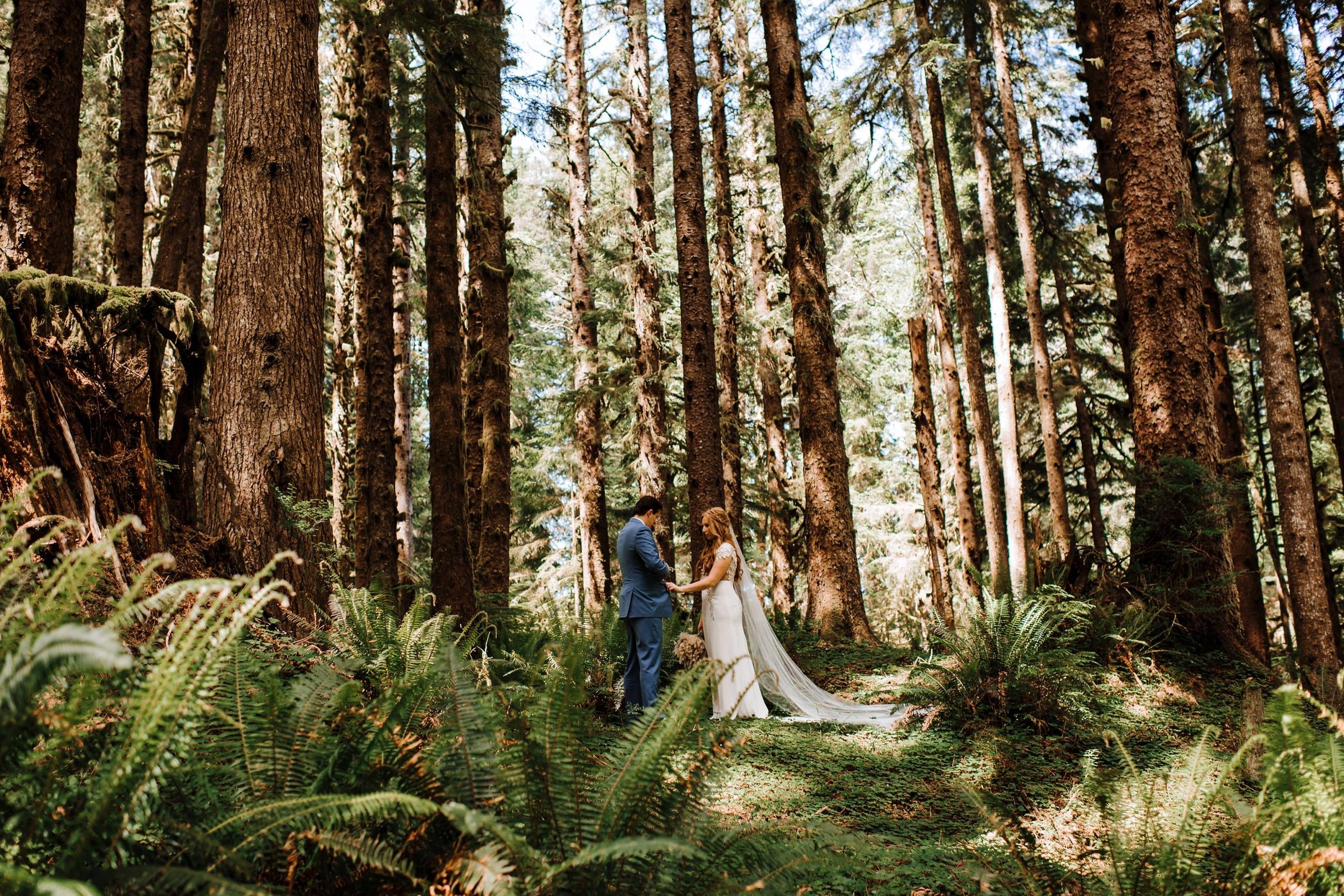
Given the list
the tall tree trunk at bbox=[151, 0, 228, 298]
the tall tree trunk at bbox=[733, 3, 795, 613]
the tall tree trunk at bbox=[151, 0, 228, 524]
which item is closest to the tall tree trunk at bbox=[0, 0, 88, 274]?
the tall tree trunk at bbox=[151, 0, 228, 524]

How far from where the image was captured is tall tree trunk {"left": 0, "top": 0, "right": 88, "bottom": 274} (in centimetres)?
549

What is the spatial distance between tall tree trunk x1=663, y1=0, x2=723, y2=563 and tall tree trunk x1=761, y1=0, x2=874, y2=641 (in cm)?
116

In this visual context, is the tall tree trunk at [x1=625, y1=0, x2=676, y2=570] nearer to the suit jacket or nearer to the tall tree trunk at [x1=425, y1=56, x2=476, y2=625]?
the tall tree trunk at [x1=425, y1=56, x2=476, y2=625]

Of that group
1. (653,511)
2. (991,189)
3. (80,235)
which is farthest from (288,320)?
(80,235)

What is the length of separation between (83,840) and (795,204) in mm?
10579

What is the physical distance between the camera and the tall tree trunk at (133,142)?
899cm

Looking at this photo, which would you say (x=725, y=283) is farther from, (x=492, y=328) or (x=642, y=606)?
(x=642, y=606)

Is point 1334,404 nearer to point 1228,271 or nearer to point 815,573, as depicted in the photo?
point 815,573

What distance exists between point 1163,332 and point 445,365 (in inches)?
306

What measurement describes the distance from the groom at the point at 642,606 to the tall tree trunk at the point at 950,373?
31.1ft

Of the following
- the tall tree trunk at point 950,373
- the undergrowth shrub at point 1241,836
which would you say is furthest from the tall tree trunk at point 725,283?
the undergrowth shrub at point 1241,836

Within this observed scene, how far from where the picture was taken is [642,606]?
763 centimetres

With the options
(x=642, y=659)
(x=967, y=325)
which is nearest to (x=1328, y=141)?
(x=967, y=325)

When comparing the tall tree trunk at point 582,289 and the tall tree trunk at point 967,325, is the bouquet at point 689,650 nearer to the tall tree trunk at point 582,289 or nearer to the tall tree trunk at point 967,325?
the tall tree trunk at point 582,289
